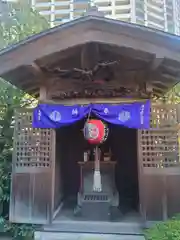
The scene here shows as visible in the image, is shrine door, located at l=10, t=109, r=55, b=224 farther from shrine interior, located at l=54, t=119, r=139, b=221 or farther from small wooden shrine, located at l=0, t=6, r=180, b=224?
shrine interior, located at l=54, t=119, r=139, b=221

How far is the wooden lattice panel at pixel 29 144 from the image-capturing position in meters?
6.31

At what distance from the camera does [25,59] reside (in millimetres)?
5840

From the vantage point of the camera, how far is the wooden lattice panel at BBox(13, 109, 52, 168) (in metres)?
6.31

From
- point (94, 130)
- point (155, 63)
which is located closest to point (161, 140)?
point (94, 130)

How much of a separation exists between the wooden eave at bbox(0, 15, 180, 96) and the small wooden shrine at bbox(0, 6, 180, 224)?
17 millimetres

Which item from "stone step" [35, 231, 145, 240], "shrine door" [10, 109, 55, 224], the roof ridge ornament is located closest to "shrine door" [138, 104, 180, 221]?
"stone step" [35, 231, 145, 240]

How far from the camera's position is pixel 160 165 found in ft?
19.7

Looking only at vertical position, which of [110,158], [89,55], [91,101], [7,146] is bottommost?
[110,158]

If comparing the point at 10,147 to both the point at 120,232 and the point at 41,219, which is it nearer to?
the point at 41,219

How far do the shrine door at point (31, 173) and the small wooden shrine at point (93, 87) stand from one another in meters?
0.02

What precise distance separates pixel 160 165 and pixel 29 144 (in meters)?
3.04

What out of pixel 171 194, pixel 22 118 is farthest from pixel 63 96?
pixel 171 194

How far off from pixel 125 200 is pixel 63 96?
3.71 m

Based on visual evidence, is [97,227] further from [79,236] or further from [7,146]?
[7,146]
